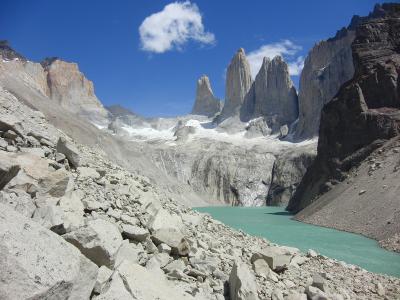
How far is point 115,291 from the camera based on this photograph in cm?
698

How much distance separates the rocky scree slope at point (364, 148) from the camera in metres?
43.7

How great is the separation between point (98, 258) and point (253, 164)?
14013cm

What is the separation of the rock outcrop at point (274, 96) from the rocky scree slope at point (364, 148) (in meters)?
95.5

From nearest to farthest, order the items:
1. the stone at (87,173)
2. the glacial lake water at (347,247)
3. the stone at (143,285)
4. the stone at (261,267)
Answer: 1. the stone at (143,285)
2. the stone at (261,267)
3. the stone at (87,173)
4. the glacial lake water at (347,247)

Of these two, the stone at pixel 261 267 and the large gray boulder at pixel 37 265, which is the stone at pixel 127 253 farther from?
Result: the stone at pixel 261 267

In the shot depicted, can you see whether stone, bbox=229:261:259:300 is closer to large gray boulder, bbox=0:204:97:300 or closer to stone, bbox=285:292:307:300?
stone, bbox=285:292:307:300

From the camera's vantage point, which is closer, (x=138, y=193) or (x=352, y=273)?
(x=138, y=193)

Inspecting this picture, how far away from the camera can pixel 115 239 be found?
898cm

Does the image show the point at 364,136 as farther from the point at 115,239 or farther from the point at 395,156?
the point at 115,239

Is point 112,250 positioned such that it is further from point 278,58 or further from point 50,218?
point 278,58


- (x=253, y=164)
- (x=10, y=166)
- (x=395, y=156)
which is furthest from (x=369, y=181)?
(x=253, y=164)

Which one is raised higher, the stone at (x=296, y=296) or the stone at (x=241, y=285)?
the stone at (x=241, y=285)

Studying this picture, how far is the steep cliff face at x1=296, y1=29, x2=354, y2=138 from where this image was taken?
146250 mm

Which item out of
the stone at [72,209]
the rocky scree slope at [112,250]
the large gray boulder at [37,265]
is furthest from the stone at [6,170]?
the large gray boulder at [37,265]
